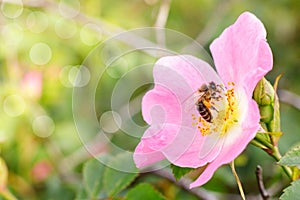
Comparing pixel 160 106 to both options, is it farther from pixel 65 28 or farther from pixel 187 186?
pixel 65 28

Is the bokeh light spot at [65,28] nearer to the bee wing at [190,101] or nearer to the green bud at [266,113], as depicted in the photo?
the bee wing at [190,101]

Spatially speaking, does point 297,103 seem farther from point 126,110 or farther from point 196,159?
point 196,159

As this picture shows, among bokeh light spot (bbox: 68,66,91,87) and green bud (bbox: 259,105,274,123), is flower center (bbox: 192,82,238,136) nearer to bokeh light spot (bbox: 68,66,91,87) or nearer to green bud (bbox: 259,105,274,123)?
green bud (bbox: 259,105,274,123)

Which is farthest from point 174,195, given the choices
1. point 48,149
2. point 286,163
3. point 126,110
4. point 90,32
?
point 90,32

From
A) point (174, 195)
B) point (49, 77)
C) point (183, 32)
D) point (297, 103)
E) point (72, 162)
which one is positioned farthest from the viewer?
point (183, 32)

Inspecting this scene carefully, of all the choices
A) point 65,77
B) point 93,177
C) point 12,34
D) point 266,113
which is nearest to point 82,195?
point 93,177
